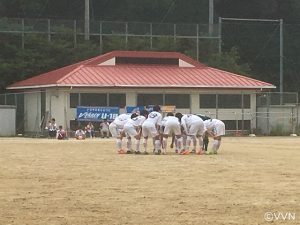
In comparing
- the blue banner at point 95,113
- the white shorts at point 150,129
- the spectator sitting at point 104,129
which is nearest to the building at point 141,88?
the blue banner at point 95,113

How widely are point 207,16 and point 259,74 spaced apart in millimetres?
6906

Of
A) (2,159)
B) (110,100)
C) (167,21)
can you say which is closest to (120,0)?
(167,21)

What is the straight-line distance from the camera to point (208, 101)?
163ft

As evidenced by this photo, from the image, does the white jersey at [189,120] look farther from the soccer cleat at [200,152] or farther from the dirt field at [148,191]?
the dirt field at [148,191]

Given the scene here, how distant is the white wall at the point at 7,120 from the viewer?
46.9 meters

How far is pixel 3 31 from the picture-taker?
2168 inches

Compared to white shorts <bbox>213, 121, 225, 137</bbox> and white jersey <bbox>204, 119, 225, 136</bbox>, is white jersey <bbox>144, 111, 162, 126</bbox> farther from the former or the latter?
white shorts <bbox>213, 121, 225, 137</bbox>

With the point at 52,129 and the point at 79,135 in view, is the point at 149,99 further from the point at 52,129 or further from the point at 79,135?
the point at 79,135

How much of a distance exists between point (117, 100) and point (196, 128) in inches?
854

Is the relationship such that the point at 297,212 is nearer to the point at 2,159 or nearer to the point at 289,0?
the point at 2,159

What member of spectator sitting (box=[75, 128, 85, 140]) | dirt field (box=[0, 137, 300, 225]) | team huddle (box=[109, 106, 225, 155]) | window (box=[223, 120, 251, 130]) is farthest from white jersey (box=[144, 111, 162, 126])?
window (box=[223, 120, 251, 130])

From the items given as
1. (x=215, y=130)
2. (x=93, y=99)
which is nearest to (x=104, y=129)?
(x=93, y=99)

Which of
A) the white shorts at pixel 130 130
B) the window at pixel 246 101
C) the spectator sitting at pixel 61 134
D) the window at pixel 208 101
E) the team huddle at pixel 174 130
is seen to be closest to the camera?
the team huddle at pixel 174 130

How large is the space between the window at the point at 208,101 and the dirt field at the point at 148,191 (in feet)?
90.2
